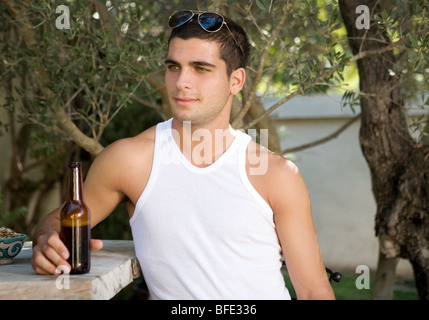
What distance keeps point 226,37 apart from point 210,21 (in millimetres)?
108

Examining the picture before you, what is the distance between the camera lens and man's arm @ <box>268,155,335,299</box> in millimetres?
2568

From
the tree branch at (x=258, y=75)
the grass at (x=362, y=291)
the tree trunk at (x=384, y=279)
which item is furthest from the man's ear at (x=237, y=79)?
the grass at (x=362, y=291)

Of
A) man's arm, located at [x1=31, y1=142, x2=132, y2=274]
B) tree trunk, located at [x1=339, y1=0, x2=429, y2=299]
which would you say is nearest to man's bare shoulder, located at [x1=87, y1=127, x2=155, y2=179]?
man's arm, located at [x1=31, y1=142, x2=132, y2=274]

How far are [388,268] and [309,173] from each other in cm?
472

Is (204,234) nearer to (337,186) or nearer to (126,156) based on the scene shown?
(126,156)

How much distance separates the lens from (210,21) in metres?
2.69

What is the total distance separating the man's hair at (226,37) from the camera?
8.77ft

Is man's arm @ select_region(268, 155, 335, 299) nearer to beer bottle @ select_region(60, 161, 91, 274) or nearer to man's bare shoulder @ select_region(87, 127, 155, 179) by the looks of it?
man's bare shoulder @ select_region(87, 127, 155, 179)

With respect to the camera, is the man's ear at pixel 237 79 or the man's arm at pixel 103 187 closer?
the man's arm at pixel 103 187

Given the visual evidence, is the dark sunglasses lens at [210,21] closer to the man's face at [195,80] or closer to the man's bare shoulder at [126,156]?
the man's face at [195,80]

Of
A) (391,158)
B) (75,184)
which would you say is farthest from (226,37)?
(391,158)

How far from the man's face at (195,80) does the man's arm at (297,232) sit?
36 centimetres
